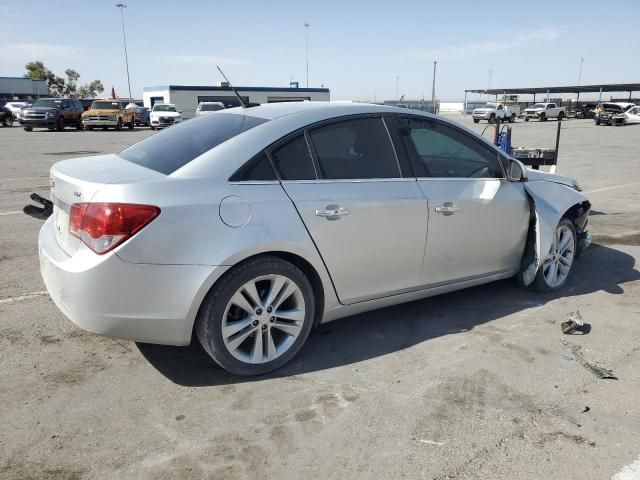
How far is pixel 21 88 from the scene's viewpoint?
79.1 metres

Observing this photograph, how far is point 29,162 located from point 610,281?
13612 millimetres

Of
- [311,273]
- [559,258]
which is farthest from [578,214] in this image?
[311,273]

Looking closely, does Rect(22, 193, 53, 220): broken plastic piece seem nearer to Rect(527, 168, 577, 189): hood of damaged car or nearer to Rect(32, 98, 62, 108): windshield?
Rect(527, 168, 577, 189): hood of damaged car

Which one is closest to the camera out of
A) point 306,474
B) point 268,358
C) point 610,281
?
point 306,474

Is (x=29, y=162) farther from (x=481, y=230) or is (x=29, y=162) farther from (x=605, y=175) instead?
(x=605, y=175)

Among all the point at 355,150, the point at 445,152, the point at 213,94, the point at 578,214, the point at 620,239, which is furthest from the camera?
the point at 213,94

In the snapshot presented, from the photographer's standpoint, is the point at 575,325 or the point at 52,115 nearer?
the point at 575,325

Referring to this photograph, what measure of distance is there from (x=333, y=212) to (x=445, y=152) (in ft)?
4.03

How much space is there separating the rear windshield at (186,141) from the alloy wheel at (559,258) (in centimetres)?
280

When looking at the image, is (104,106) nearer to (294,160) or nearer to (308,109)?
(308,109)

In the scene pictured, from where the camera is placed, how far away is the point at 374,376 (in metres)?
3.27

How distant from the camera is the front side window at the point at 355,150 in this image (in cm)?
341

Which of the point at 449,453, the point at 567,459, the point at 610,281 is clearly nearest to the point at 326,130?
the point at 449,453

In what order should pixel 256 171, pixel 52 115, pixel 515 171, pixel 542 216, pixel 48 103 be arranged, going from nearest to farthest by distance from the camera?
pixel 256 171 < pixel 515 171 < pixel 542 216 < pixel 52 115 < pixel 48 103
